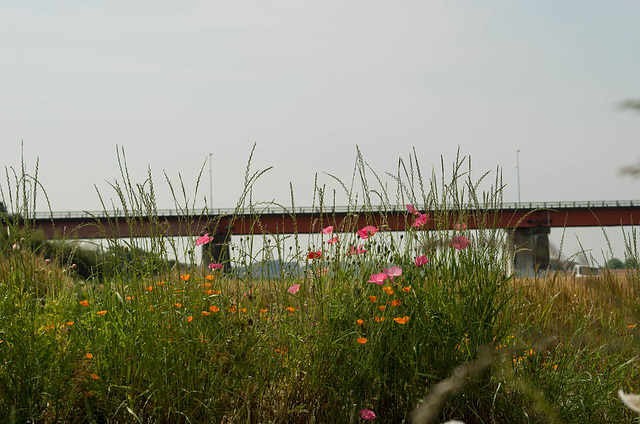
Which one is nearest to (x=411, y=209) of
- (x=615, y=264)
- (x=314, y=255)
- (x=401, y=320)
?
(x=314, y=255)

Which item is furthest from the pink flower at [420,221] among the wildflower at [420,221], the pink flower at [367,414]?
the pink flower at [367,414]

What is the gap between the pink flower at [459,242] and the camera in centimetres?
276

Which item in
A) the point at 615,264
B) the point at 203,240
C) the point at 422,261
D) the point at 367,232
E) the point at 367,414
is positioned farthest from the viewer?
the point at 615,264

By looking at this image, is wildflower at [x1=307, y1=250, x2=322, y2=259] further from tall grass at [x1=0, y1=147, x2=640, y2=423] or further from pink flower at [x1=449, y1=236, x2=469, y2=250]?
pink flower at [x1=449, y1=236, x2=469, y2=250]

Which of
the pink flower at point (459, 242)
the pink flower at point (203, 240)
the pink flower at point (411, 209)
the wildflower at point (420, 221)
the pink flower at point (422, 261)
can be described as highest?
the pink flower at point (411, 209)

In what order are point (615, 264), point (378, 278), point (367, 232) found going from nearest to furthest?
point (378, 278) → point (367, 232) → point (615, 264)

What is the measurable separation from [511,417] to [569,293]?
4.50 metres

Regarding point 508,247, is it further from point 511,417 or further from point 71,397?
point 71,397

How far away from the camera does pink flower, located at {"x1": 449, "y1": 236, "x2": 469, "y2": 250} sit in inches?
109

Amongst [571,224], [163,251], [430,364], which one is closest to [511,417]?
A: [430,364]

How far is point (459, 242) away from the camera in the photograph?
110 inches

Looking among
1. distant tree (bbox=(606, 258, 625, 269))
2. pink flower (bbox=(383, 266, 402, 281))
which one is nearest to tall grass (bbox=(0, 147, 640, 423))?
pink flower (bbox=(383, 266, 402, 281))

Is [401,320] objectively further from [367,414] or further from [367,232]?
[367,232]

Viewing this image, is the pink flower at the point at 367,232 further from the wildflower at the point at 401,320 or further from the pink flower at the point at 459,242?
the wildflower at the point at 401,320
